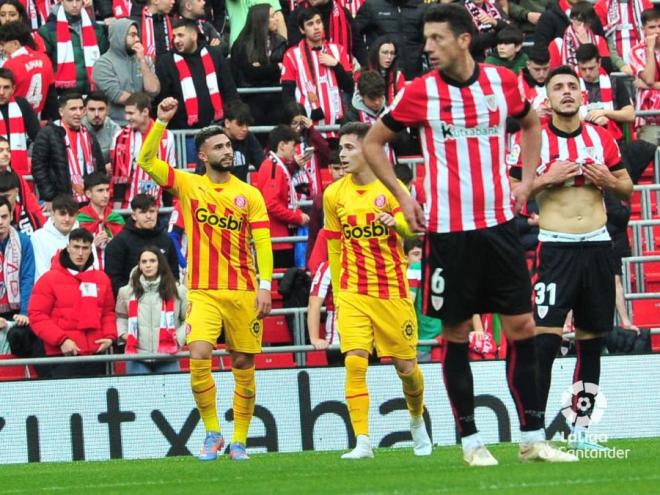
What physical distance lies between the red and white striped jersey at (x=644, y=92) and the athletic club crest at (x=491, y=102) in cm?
1054

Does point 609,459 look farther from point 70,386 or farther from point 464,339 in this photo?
point 70,386

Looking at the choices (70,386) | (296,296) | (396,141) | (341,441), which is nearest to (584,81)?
(396,141)

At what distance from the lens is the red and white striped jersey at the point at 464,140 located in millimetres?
8812

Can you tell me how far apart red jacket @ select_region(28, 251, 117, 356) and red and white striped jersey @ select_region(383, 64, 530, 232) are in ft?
20.8

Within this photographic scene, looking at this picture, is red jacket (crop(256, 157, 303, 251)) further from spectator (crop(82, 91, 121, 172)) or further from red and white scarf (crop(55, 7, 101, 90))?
red and white scarf (crop(55, 7, 101, 90))

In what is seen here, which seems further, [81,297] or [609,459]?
[81,297]

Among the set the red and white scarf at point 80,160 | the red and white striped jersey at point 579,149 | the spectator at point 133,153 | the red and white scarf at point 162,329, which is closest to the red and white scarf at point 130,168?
the spectator at point 133,153

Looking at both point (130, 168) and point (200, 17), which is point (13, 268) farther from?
point (200, 17)

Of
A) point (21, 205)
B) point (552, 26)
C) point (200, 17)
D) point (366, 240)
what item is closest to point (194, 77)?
point (200, 17)

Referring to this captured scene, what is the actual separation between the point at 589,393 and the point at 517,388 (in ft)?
6.21

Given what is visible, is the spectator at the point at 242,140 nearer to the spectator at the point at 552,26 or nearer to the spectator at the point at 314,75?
the spectator at the point at 314,75

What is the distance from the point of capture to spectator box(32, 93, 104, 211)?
1633 centimetres

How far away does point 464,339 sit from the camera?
29.5 feet

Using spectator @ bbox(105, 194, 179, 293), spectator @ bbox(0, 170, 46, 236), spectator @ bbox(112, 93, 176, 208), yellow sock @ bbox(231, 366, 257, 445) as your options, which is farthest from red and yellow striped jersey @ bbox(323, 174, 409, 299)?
spectator @ bbox(112, 93, 176, 208)
